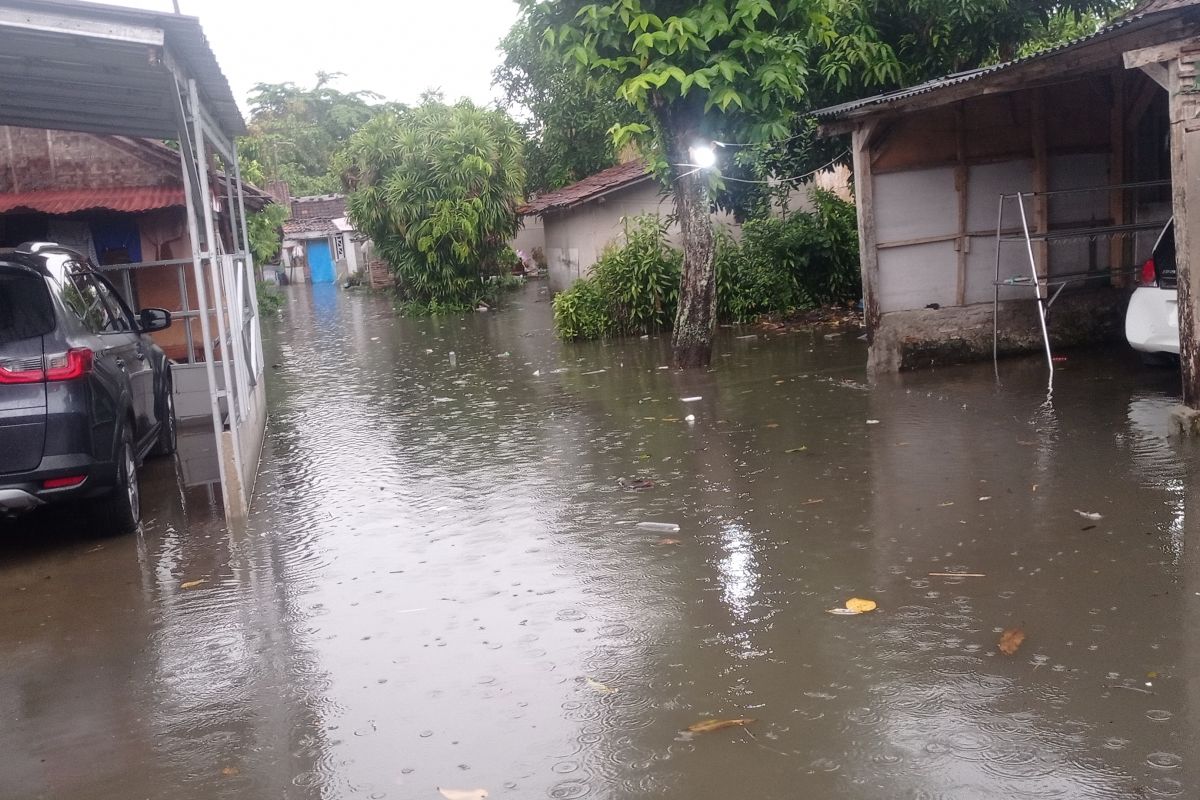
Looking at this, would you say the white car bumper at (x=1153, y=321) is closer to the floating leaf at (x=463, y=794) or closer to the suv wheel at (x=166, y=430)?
the floating leaf at (x=463, y=794)

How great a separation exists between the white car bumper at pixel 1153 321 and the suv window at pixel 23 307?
26.9 ft

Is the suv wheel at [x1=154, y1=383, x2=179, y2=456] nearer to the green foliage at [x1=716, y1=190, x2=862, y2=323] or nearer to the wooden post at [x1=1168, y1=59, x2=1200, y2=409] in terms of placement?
the wooden post at [x1=1168, y1=59, x2=1200, y2=409]

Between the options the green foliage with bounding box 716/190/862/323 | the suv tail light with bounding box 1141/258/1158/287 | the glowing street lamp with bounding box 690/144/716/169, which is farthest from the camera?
the green foliage with bounding box 716/190/862/323

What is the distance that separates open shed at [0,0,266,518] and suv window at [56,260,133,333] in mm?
718

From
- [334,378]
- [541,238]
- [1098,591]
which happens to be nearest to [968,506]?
[1098,591]

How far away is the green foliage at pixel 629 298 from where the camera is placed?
17188 millimetres

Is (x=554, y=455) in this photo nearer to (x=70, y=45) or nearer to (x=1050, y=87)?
(x=70, y=45)

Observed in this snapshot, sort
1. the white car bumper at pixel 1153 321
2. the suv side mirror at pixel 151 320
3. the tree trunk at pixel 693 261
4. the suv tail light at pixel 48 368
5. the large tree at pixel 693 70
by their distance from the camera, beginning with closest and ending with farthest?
the suv tail light at pixel 48 368
the suv side mirror at pixel 151 320
the white car bumper at pixel 1153 321
the large tree at pixel 693 70
the tree trunk at pixel 693 261

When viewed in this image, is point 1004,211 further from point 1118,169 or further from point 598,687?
point 598,687

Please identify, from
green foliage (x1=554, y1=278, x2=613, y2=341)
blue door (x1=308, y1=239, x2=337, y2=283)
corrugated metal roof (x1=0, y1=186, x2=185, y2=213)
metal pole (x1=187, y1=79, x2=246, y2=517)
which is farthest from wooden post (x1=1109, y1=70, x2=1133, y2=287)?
blue door (x1=308, y1=239, x2=337, y2=283)

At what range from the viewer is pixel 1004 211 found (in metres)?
12.0

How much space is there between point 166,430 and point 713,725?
7002 millimetres

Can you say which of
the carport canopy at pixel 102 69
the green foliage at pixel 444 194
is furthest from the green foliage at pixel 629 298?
the green foliage at pixel 444 194

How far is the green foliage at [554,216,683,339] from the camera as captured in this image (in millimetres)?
17188
